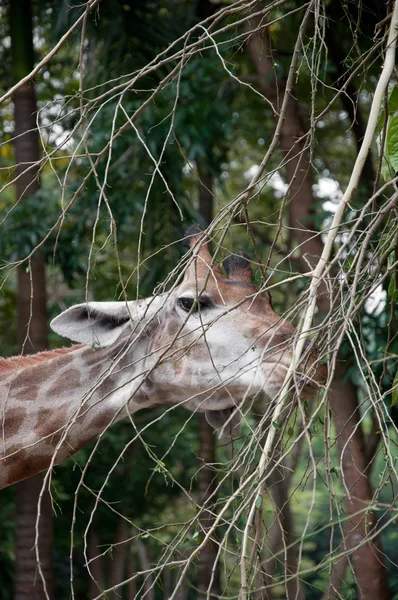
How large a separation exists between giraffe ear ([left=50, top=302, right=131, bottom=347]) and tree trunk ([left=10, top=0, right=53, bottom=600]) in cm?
274

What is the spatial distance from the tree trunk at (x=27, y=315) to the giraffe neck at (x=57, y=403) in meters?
2.60

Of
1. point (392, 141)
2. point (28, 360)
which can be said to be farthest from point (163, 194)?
point (392, 141)

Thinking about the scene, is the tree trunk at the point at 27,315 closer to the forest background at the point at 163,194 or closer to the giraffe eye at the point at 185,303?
the forest background at the point at 163,194

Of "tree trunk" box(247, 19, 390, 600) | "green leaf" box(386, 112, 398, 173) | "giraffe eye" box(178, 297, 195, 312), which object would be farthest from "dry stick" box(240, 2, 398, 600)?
"tree trunk" box(247, 19, 390, 600)

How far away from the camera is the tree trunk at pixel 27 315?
258 inches

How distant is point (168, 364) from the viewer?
366 centimetres

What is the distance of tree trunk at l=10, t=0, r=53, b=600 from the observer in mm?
6559

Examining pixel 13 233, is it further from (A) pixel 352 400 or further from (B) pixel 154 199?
(A) pixel 352 400

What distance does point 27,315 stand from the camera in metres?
6.71

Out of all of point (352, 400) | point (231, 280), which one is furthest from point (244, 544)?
point (352, 400)

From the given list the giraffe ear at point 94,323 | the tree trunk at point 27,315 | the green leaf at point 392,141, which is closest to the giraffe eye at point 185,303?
the giraffe ear at point 94,323

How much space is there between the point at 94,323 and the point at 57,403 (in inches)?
15.8

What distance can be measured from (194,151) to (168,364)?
3.04 metres

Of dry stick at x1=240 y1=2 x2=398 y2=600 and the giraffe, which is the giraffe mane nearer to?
the giraffe
